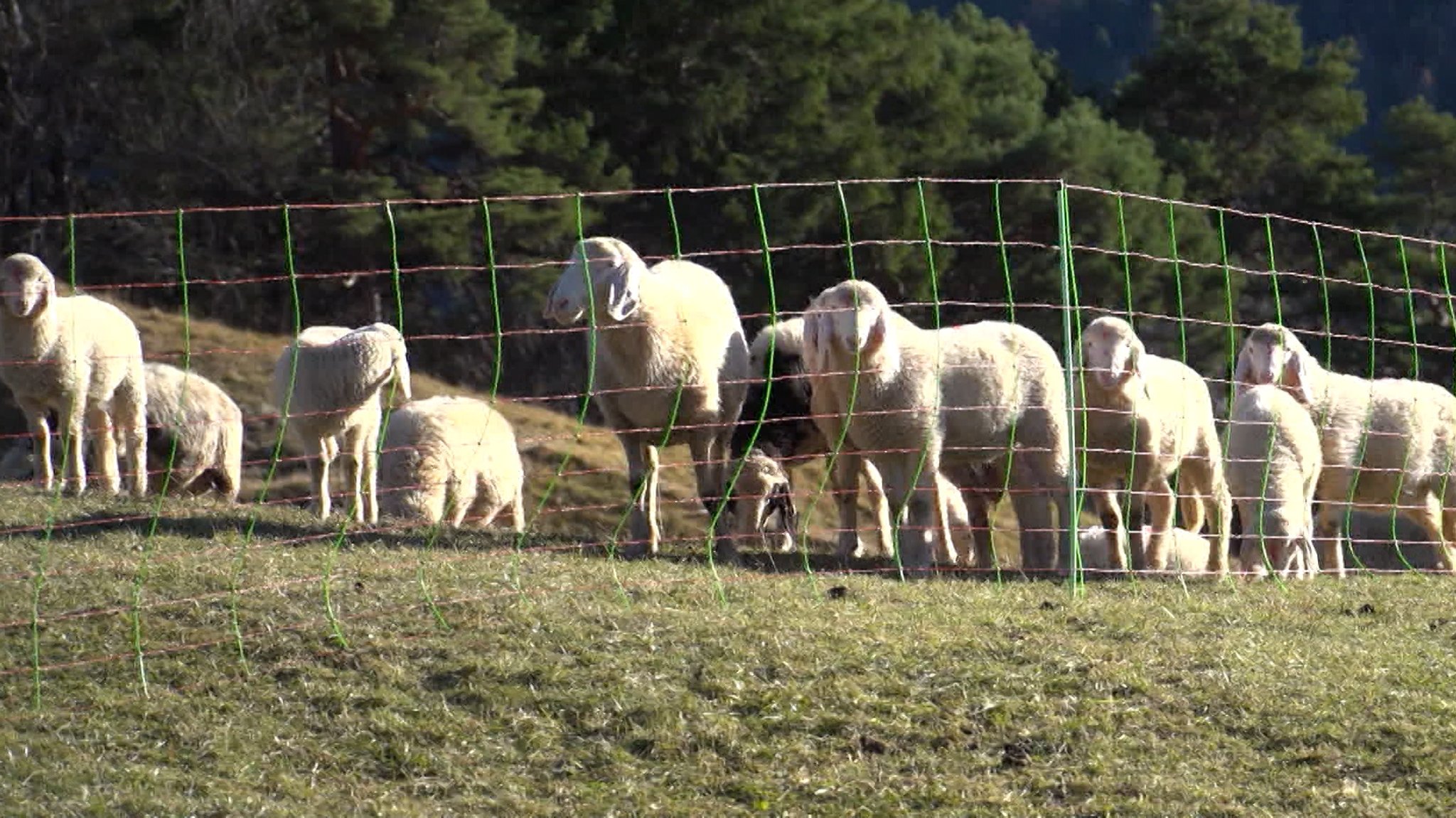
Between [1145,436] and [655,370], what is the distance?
110 inches

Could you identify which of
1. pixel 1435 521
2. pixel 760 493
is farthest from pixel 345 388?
pixel 1435 521

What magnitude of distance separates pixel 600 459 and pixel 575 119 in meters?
5.79

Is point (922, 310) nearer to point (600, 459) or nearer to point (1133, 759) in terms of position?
point (600, 459)

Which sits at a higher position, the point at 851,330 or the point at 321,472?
the point at 851,330

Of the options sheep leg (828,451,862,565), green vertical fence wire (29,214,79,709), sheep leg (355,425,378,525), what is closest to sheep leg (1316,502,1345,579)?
sheep leg (828,451,862,565)

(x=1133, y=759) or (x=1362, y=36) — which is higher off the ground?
(x=1362, y=36)

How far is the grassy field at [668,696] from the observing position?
7293 mm

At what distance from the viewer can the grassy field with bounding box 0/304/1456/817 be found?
729 cm

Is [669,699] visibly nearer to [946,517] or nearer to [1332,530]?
[946,517]

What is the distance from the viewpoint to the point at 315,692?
7.92 m

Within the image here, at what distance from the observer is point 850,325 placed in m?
11.1

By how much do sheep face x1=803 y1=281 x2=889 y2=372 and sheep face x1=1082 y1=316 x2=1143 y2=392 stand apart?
148cm

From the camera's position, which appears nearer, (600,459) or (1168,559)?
(1168,559)

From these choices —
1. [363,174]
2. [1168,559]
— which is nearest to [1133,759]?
[1168,559]
